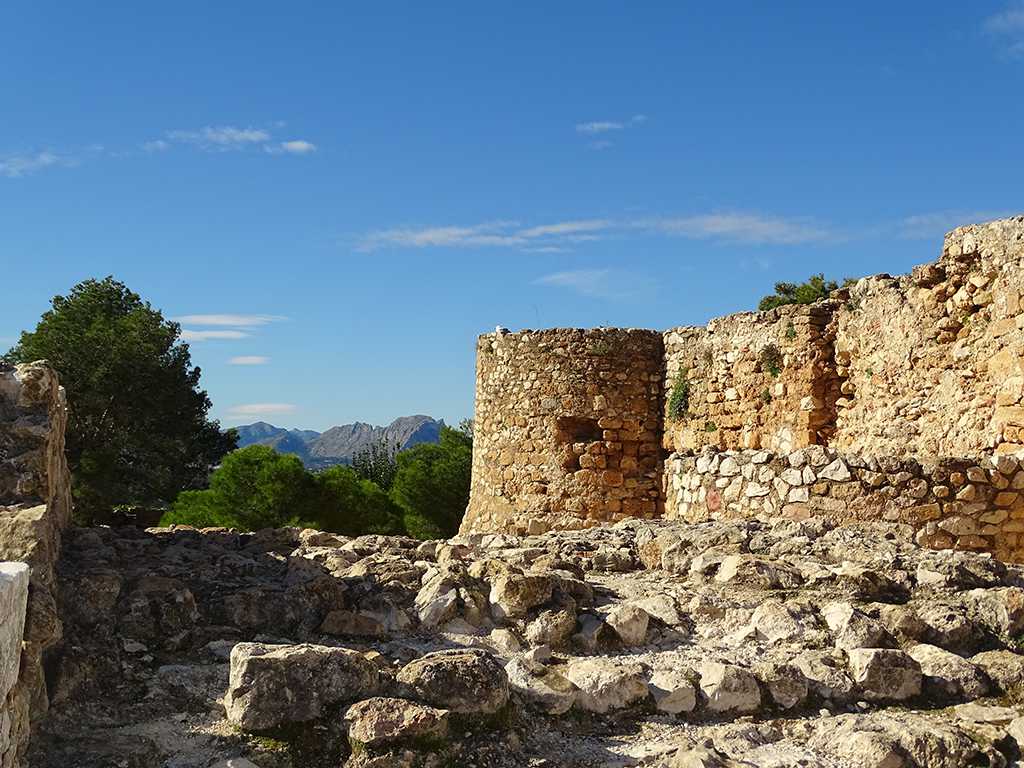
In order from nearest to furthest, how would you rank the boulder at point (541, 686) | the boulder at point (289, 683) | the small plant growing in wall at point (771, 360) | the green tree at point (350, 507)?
1. the boulder at point (289, 683)
2. the boulder at point (541, 686)
3. the small plant growing in wall at point (771, 360)
4. the green tree at point (350, 507)

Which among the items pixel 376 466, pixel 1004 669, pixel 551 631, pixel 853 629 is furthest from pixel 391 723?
pixel 376 466

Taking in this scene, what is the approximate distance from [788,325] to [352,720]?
9164mm

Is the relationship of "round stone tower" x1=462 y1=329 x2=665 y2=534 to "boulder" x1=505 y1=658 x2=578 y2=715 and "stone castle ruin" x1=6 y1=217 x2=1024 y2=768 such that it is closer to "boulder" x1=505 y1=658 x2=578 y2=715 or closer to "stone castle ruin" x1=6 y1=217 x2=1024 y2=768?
"stone castle ruin" x1=6 y1=217 x2=1024 y2=768

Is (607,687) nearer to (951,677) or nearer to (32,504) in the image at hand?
(951,677)

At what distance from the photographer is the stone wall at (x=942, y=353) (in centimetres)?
809

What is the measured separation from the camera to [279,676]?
3.39 meters

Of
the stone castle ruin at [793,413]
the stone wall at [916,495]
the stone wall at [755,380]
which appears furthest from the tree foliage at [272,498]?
the stone wall at [916,495]

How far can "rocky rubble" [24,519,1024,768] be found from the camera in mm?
3371

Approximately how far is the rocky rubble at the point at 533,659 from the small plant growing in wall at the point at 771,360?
6304mm

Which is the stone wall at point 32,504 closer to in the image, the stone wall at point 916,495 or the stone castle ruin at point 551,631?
the stone castle ruin at point 551,631

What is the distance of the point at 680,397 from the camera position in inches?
516

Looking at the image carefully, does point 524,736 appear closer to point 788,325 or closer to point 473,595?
point 473,595

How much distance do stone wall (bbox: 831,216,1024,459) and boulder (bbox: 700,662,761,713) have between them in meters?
4.82

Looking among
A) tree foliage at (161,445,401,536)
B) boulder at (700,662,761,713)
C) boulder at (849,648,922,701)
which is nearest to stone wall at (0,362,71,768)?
boulder at (700,662,761,713)
